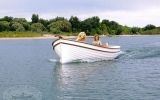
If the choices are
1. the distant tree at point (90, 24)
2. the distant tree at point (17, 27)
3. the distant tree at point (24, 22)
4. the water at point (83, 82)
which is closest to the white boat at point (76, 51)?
the water at point (83, 82)

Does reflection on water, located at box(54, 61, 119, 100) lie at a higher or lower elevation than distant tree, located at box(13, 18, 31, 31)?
lower

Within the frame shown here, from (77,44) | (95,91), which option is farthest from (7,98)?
(77,44)

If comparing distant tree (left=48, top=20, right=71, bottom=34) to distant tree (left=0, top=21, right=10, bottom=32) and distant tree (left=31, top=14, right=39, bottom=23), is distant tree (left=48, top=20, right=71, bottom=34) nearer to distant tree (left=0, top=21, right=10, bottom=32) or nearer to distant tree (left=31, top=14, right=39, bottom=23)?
distant tree (left=31, top=14, right=39, bottom=23)

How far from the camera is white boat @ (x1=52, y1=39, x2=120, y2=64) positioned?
38.5 metres

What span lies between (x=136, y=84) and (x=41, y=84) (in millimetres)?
5606

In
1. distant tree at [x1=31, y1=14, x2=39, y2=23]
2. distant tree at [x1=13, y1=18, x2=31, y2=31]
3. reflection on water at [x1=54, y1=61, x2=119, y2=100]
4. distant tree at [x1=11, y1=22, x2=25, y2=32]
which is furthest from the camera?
distant tree at [x1=31, y1=14, x2=39, y2=23]

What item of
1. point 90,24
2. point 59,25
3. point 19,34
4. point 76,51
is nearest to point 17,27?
point 19,34

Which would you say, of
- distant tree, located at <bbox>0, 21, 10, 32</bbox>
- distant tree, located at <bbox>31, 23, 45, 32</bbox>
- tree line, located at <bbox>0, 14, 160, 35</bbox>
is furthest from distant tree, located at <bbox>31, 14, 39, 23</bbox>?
distant tree, located at <bbox>0, 21, 10, 32</bbox>

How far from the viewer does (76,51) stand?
3897cm

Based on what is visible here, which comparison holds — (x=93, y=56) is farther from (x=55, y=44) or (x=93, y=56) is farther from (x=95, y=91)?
(x=95, y=91)

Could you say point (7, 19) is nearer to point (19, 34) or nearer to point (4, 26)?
point (4, 26)

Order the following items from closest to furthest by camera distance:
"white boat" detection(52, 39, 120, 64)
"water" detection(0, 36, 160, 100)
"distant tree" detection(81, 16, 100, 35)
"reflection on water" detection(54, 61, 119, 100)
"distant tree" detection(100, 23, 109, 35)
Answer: "water" detection(0, 36, 160, 100) < "reflection on water" detection(54, 61, 119, 100) < "white boat" detection(52, 39, 120, 64) < "distant tree" detection(81, 16, 100, 35) < "distant tree" detection(100, 23, 109, 35)

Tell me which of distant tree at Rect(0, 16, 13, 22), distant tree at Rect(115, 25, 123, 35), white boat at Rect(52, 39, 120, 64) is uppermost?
distant tree at Rect(0, 16, 13, 22)

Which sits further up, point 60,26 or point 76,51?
point 60,26
